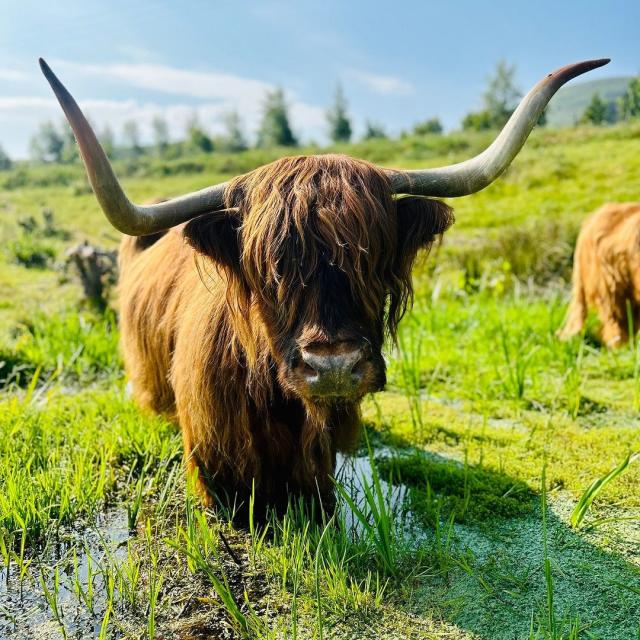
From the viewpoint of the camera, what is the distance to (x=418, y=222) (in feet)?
7.25

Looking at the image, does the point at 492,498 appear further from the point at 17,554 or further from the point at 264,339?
the point at 17,554

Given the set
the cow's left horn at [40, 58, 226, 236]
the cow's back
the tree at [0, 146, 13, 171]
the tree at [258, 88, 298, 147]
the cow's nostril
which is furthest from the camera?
the tree at [258, 88, 298, 147]

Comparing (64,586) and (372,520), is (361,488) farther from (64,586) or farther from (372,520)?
(64,586)

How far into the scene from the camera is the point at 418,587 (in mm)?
2092

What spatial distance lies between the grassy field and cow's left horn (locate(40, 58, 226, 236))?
39.4 inches

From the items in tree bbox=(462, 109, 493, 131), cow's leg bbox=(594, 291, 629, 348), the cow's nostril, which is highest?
tree bbox=(462, 109, 493, 131)

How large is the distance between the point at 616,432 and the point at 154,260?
2748mm

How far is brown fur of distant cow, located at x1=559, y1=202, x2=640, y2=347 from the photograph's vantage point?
5133mm

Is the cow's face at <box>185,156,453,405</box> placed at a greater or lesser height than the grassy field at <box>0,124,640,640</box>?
greater

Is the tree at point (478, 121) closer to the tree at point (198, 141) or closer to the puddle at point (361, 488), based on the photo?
the tree at point (198, 141)

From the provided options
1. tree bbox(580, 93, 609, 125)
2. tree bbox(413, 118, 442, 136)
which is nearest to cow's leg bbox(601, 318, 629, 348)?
tree bbox(580, 93, 609, 125)

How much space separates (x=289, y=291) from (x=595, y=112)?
3683 centimetres

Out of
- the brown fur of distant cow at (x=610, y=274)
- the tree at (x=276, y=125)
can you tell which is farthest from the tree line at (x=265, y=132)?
the brown fur of distant cow at (x=610, y=274)

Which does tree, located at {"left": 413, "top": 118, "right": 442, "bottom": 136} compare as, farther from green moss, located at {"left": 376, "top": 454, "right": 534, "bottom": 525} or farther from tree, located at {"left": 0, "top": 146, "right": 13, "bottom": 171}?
green moss, located at {"left": 376, "top": 454, "right": 534, "bottom": 525}
